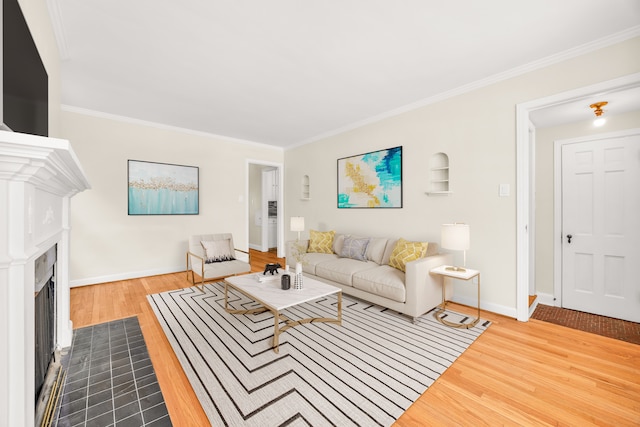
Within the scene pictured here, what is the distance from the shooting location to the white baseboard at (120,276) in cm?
392

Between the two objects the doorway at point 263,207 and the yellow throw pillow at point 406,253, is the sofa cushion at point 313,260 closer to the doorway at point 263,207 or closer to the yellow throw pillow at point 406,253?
the yellow throw pillow at point 406,253

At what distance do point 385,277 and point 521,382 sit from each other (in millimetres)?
1411

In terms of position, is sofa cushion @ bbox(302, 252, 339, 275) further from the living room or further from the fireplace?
the fireplace

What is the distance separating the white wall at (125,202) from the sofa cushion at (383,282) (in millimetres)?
3224

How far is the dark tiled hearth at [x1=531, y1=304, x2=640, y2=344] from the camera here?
102 inches

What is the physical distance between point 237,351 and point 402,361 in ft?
4.41

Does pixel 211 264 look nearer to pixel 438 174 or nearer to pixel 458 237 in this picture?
pixel 458 237

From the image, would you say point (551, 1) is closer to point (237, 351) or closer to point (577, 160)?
point (577, 160)

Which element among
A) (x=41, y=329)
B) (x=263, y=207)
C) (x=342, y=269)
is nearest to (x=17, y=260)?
(x=41, y=329)

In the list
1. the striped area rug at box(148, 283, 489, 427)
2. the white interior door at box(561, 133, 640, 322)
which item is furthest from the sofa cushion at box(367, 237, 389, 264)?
the white interior door at box(561, 133, 640, 322)

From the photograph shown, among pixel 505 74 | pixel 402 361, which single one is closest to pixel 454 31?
pixel 505 74

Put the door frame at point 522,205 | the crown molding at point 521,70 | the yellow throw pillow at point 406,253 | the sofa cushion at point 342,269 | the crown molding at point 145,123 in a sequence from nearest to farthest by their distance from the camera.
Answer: the crown molding at point 521,70, the door frame at point 522,205, the yellow throw pillow at point 406,253, the sofa cushion at point 342,269, the crown molding at point 145,123

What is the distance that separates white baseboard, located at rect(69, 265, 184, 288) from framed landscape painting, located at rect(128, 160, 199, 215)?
987 mm

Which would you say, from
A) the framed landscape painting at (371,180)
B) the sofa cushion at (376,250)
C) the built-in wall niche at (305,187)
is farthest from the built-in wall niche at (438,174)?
the built-in wall niche at (305,187)
